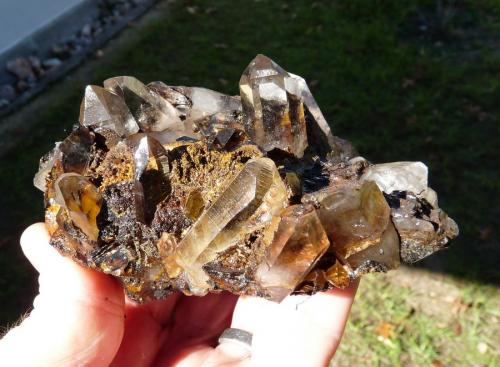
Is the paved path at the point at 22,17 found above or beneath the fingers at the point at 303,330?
above

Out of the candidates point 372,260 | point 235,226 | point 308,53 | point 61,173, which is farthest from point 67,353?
point 308,53

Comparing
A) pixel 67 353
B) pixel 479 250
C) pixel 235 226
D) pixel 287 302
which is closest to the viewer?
pixel 235 226

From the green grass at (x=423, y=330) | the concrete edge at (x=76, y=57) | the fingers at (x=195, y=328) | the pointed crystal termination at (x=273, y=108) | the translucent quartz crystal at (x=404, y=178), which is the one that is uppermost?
the pointed crystal termination at (x=273, y=108)

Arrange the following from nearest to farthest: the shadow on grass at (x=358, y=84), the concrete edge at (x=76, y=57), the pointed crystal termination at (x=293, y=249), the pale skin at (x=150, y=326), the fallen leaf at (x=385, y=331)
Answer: the pointed crystal termination at (x=293, y=249) < the pale skin at (x=150, y=326) < the fallen leaf at (x=385, y=331) < the shadow on grass at (x=358, y=84) < the concrete edge at (x=76, y=57)

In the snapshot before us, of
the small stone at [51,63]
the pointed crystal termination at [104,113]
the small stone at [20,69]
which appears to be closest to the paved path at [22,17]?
the small stone at [20,69]

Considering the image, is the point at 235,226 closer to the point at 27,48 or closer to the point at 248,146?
the point at 248,146

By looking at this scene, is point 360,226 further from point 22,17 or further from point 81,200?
point 22,17

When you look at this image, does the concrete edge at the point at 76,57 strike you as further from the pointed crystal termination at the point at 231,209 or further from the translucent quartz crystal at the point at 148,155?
the pointed crystal termination at the point at 231,209

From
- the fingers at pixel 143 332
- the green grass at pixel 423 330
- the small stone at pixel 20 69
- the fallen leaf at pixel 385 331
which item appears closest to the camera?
the fingers at pixel 143 332
